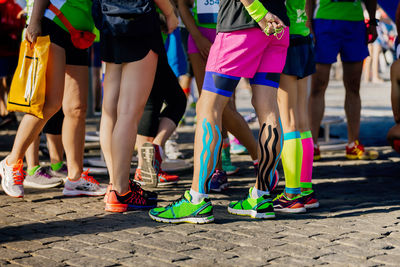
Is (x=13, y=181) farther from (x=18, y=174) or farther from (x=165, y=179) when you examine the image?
(x=165, y=179)

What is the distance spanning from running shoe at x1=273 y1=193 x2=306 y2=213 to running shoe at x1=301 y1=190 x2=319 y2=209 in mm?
76

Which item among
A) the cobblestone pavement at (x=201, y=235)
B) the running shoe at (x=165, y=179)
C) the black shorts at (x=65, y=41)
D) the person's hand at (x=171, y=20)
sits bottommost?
the cobblestone pavement at (x=201, y=235)

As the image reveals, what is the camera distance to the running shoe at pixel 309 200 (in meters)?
4.76

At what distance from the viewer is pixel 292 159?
4676 millimetres

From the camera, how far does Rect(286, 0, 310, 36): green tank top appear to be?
4590mm

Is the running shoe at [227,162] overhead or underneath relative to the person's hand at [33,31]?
underneath

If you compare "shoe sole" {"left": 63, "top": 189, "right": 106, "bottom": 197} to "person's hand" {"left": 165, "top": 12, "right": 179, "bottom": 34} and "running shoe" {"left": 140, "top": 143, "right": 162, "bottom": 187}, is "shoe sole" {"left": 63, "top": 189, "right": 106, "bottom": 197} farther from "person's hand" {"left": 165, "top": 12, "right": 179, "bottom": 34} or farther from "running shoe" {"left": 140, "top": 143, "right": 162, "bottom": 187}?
"person's hand" {"left": 165, "top": 12, "right": 179, "bottom": 34}

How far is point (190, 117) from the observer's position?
1128 centimetres

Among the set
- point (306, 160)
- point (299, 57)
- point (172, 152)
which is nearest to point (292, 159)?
point (306, 160)

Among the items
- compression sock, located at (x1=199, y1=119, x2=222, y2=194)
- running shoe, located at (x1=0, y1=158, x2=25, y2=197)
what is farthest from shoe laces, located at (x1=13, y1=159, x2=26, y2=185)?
compression sock, located at (x1=199, y1=119, x2=222, y2=194)

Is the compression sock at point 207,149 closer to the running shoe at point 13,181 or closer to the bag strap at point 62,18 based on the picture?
the bag strap at point 62,18

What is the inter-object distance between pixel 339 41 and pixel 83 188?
306cm

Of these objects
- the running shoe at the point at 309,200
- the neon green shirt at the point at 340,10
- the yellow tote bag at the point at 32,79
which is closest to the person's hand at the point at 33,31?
the yellow tote bag at the point at 32,79

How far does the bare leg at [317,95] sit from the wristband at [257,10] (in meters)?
2.95
